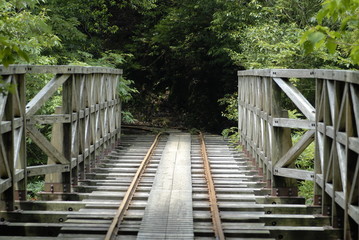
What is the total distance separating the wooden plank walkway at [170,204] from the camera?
6.92m

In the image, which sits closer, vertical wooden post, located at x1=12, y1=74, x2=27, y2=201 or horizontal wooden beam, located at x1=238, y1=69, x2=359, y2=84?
horizontal wooden beam, located at x1=238, y1=69, x2=359, y2=84

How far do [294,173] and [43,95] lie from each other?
405 cm

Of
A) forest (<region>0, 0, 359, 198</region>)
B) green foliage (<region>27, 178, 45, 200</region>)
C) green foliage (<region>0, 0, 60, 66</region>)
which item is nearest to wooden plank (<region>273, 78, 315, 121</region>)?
forest (<region>0, 0, 359, 198</region>)

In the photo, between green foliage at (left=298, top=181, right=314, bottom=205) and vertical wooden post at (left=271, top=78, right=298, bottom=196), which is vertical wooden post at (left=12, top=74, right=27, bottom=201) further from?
green foliage at (left=298, top=181, right=314, bottom=205)

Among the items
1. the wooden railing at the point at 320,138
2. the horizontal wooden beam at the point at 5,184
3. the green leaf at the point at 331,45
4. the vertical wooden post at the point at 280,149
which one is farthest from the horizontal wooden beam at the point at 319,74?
the horizontal wooden beam at the point at 5,184

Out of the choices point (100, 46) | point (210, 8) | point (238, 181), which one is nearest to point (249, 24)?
point (210, 8)

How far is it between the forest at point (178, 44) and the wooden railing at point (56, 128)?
8.21 feet

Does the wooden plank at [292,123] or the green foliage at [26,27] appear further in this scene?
the green foliage at [26,27]

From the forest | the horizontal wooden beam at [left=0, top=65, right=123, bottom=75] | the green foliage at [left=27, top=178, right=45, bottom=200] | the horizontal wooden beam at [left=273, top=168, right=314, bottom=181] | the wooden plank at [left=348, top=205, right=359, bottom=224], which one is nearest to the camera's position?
the wooden plank at [left=348, top=205, right=359, bottom=224]

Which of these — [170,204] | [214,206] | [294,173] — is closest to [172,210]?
[170,204]

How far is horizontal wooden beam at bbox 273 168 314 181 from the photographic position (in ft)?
27.3

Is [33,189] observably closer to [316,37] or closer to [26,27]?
[26,27]

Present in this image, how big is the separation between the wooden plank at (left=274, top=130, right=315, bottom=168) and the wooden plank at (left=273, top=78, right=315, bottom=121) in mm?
272

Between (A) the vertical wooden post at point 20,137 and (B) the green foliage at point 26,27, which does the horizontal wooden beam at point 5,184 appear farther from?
(B) the green foliage at point 26,27
